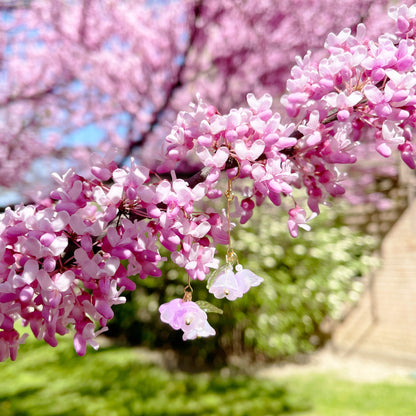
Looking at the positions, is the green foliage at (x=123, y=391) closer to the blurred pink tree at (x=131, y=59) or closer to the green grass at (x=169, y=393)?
the green grass at (x=169, y=393)

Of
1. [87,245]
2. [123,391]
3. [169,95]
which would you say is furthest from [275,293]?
[87,245]

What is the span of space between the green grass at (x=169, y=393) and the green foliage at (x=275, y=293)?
2.36 feet

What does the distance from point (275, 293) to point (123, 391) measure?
9.36ft

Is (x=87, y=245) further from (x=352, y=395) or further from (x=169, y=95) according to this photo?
(x=352, y=395)

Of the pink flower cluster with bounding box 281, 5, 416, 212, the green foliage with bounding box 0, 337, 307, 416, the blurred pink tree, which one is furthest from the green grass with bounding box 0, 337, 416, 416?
the pink flower cluster with bounding box 281, 5, 416, 212

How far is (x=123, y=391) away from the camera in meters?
6.25

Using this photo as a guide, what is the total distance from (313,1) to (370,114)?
207 inches

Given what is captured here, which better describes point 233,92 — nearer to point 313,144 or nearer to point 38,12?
point 38,12

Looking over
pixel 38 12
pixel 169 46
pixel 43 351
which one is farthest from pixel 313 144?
pixel 43 351

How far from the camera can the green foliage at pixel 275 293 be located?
7410mm

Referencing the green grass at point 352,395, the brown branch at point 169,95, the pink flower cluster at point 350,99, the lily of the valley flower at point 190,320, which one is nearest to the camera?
the lily of the valley flower at point 190,320

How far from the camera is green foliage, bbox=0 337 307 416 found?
5.44 m

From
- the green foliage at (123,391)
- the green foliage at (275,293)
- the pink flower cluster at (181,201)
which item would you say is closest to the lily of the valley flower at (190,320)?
the pink flower cluster at (181,201)

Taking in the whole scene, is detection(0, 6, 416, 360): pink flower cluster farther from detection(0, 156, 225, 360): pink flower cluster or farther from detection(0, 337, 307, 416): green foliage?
detection(0, 337, 307, 416): green foliage
